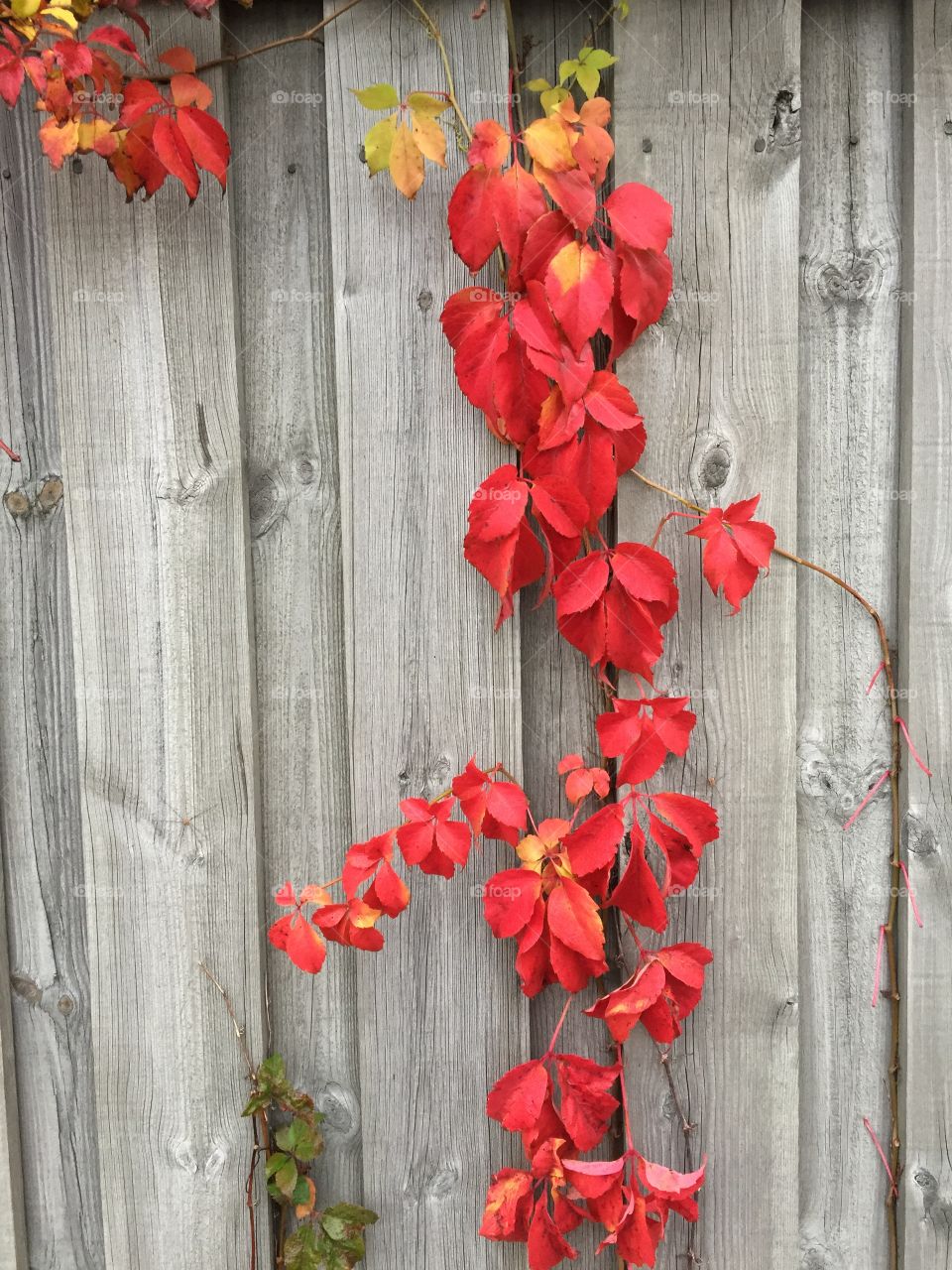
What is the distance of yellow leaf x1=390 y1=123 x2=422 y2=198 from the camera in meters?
1.25

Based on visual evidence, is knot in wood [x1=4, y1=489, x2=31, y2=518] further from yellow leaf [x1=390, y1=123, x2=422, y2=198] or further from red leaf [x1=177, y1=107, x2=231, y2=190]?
yellow leaf [x1=390, y1=123, x2=422, y2=198]

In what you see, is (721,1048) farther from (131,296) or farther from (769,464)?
(131,296)

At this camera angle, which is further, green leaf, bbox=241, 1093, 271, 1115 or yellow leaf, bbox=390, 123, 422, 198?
green leaf, bbox=241, 1093, 271, 1115

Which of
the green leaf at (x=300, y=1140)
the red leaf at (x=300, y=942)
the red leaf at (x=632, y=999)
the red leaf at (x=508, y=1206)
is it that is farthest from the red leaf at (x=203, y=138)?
the red leaf at (x=508, y=1206)

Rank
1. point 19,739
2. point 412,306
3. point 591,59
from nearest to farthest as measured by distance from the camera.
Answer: point 591,59
point 412,306
point 19,739

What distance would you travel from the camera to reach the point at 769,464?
4.56 ft

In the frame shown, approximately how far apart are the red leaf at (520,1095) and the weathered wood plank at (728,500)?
193mm

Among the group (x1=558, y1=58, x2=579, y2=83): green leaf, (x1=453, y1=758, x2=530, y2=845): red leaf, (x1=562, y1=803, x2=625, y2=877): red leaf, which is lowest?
(x1=562, y1=803, x2=625, y2=877): red leaf

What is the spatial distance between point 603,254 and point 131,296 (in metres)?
0.69

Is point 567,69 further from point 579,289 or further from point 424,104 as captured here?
point 579,289

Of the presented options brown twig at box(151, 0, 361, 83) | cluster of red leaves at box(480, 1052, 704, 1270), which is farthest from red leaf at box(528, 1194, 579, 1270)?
brown twig at box(151, 0, 361, 83)

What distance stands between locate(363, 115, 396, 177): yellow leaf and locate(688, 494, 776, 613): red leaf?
65 centimetres

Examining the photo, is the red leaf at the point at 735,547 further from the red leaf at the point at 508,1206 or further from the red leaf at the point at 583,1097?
the red leaf at the point at 508,1206

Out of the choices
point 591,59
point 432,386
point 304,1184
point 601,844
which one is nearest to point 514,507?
point 432,386
